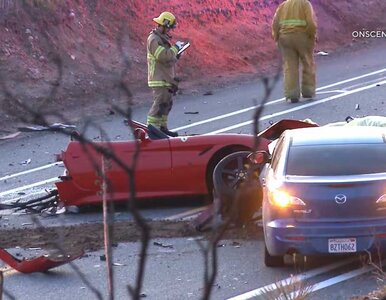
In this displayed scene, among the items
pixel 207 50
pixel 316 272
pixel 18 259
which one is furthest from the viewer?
pixel 207 50

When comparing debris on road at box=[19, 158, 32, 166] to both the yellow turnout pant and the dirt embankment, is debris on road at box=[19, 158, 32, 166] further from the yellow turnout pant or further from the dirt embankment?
the yellow turnout pant

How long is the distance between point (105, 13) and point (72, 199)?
1265 cm

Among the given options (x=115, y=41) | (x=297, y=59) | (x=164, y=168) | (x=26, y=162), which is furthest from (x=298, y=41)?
(x=164, y=168)

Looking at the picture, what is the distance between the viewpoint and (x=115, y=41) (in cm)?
2241

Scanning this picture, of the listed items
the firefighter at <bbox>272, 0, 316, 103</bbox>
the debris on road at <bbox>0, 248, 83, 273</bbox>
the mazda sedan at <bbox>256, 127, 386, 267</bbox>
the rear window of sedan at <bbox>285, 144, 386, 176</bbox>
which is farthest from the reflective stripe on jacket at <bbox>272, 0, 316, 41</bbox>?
the debris on road at <bbox>0, 248, 83, 273</bbox>

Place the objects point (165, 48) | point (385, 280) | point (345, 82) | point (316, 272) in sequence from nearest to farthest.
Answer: point (385, 280)
point (316, 272)
point (165, 48)
point (345, 82)

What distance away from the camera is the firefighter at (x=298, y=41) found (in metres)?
18.7

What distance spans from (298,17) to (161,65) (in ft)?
14.8

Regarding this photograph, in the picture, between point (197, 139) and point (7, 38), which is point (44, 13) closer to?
point (7, 38)

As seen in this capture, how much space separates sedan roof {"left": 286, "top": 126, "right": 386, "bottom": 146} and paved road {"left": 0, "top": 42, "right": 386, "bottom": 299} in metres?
1.05

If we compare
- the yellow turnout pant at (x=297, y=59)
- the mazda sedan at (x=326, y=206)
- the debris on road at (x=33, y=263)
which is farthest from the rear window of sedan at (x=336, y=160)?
the yellow turnout pant at (x=297, y=59)

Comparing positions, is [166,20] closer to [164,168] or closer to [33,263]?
[164,168]

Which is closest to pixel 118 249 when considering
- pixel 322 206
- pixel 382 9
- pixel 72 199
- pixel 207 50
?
pixel 72 199

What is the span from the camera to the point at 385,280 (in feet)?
25.7
